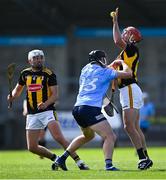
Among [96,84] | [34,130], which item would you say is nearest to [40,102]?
[34,130]

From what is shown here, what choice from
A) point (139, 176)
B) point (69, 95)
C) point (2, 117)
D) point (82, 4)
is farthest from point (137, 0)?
point (139, 176)

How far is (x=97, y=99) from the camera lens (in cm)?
1316

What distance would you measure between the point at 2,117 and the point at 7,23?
9404mm

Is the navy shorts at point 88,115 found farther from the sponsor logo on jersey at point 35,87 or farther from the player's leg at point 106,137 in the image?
the sponsor logo on jersey at point 35,87

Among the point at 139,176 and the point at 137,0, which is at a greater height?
the point at 137,0

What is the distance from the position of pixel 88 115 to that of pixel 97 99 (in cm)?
33

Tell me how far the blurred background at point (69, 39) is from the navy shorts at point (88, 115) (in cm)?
2213

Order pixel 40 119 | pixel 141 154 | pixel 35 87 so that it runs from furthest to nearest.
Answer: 1. pixel 35 87
2. pixel 40 119
3. pixel 141 154

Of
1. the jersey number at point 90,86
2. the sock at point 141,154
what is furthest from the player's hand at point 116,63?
the sock at point 141,154

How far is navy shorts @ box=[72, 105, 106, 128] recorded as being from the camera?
13047 millimetres

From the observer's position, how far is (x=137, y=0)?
123 feet

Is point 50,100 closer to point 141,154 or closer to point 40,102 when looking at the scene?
point 40,102

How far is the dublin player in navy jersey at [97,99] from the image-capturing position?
42.7 ft

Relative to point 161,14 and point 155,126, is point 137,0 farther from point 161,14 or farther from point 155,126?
point 155,126
